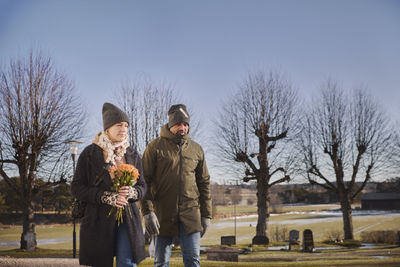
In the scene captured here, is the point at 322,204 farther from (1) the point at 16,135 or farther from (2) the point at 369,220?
(1) the point at 16,135

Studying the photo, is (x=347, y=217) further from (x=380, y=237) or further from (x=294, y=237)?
(x=294, y=237)

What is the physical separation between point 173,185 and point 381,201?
28.0 meters

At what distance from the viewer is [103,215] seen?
A: 10.4 feet

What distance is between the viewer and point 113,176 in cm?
322

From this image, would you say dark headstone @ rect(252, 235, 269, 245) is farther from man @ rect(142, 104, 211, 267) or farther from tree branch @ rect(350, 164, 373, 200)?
man @ rect(142, 104, 211, 267)

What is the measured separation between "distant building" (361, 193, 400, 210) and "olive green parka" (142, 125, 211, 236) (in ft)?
85.0

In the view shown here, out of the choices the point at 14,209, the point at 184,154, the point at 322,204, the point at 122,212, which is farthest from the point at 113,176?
the point at 322,204

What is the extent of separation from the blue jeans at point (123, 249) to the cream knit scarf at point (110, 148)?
59cm

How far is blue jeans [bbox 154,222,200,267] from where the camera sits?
371 centimetres

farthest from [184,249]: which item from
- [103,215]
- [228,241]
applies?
[228,241]

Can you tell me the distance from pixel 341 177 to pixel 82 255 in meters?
21.6

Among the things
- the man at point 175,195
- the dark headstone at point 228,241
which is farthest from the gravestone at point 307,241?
the man at point 175,195

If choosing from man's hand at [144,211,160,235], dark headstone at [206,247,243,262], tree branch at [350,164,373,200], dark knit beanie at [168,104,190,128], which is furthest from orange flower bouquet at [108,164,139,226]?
tree branch at [350,164,373,200]

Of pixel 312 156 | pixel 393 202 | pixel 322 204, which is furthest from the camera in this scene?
pixel 322 204
